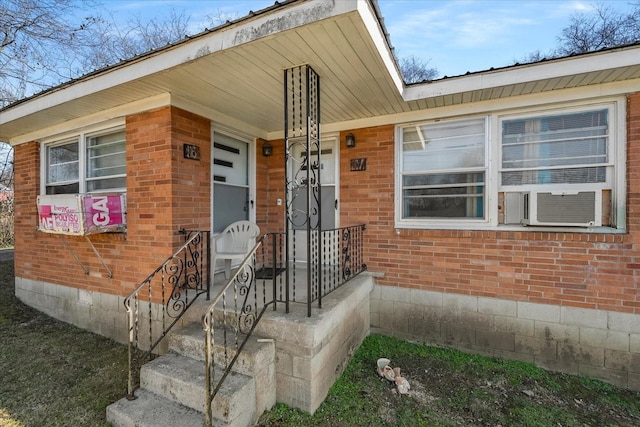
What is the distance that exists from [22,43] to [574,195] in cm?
1026

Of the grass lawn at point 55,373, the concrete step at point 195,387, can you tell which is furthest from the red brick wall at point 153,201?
the concrete step at point 195,387

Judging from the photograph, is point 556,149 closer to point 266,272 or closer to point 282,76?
point 282,76

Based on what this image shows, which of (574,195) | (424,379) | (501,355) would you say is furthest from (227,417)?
(574,195)

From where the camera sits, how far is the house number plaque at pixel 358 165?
430cm

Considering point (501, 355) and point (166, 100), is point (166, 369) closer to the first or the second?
point (166, 100)

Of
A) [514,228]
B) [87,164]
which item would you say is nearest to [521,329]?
[514,228]

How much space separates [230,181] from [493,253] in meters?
3.69

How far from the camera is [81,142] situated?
14.6 ft

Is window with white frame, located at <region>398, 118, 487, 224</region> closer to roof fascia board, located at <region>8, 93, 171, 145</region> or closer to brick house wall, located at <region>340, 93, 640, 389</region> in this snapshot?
brick house wall, located at <region>340, 93, 640, 389</region>

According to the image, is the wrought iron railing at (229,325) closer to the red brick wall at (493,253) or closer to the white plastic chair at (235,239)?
the white plastic chair at (235,239)

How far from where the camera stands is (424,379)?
10.4 feet

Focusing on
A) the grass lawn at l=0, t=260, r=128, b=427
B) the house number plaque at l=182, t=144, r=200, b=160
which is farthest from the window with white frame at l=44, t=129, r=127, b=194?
the grass lawn at l=0, t=260, r=128, b=427

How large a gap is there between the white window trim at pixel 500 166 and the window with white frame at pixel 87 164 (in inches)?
152

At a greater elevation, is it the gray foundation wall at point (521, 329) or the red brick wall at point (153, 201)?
the red brick wall at point (153, 201)
